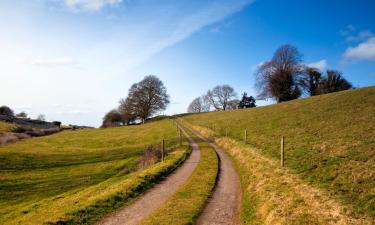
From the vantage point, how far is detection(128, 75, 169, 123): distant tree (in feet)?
305

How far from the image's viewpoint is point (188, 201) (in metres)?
13.0

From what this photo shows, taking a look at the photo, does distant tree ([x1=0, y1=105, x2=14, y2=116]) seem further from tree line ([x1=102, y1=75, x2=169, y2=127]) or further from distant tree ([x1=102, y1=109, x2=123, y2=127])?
tree line ([x1=102, y1=75, x2=169, y2=127])

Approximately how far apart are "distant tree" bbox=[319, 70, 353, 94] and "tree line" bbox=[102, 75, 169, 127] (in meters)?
51.8

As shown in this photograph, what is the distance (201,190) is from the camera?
14.8 metres

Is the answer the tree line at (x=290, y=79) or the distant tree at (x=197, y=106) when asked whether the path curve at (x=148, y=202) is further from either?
the distant tree at (x=197, y=106)

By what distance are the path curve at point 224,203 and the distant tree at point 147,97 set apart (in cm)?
7639

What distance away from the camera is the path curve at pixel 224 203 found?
10962 millimetres

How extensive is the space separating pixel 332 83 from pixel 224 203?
8034 cm

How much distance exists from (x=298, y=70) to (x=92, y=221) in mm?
70417

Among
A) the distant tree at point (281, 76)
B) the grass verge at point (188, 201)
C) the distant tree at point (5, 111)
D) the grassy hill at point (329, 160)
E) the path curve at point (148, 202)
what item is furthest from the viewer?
the distant tree at point (5, 111)

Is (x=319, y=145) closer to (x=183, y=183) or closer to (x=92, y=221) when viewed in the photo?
→ (x=183, y=183)

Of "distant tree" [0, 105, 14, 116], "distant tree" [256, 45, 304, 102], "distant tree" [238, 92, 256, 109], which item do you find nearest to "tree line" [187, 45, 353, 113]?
"distant tree" [256, 45, 304, 102]

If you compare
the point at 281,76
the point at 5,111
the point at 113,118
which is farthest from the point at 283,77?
the point at 5,111

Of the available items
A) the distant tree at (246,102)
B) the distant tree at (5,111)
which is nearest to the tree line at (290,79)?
the distant tree at (246,102)
